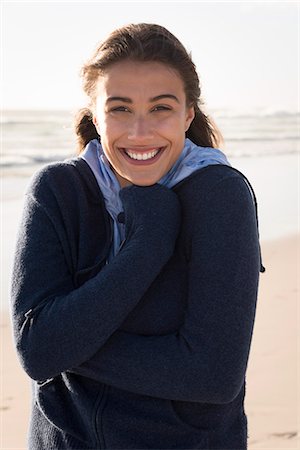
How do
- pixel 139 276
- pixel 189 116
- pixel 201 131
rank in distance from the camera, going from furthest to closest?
pixel 201 131 < pixel 189 116 < pixel 139 276

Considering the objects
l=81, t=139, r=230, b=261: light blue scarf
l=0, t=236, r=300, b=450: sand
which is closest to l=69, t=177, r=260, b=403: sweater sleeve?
l=81, t=139, r=230, b=261: light blue scarf

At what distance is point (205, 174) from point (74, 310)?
0.51 metres

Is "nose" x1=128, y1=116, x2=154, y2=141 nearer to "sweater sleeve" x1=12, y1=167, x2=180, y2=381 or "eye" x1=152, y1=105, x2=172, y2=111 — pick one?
"eye" x1=152, y1=105, x2=172, y2=111

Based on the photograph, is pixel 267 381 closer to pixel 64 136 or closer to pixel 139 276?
pixel 139 276

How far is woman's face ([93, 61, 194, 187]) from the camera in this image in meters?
2.29

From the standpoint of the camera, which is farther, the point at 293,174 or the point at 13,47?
the point at 13,47

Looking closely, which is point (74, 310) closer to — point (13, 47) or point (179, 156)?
point (179, 156)

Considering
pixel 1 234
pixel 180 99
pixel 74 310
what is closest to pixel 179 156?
pixel 180 99

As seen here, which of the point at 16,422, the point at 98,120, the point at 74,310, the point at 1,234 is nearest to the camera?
the point at 74,310

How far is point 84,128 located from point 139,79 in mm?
407

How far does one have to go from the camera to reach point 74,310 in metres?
2.13

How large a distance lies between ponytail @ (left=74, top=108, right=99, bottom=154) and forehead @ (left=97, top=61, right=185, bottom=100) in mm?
272

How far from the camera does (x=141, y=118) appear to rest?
2305mm

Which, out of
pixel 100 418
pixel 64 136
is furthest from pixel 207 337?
pixel 64 136
